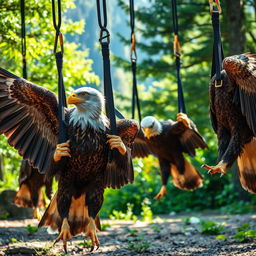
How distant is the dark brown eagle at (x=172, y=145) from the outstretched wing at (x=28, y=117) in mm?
1859

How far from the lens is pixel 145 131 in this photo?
548cm

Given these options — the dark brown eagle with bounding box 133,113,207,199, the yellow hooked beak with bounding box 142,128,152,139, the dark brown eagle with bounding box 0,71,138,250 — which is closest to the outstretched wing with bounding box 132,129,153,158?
the dark brown eagle with bounding box 133,113,207,199

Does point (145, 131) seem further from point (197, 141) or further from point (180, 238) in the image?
point (180, 238)

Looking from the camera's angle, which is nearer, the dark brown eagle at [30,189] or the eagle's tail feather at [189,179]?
the eagle's tail feather at [189,179]

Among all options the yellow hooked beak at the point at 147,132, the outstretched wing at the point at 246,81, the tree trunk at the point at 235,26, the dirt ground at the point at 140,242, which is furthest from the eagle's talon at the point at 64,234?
the tree trunk at the point at 235,26

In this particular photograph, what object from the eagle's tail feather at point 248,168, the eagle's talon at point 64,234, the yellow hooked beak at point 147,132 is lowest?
the eagle's talon at point 64,234

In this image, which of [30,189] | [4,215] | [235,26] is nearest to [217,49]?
[30,189]

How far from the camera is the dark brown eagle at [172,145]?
5.46 metres

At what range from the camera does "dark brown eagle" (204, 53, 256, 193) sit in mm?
3664

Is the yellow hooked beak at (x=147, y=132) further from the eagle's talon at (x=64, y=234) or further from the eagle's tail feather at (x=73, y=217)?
the eagle's talon at (x=64, y=234)

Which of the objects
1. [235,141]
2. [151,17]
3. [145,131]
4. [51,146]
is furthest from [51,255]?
[151,17]

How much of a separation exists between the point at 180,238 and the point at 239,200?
437cm

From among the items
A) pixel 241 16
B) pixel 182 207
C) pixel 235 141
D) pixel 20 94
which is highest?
pixel 241 16

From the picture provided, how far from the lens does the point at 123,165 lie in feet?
12.8
